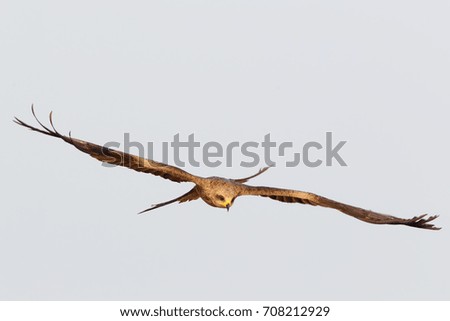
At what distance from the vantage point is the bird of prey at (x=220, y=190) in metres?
15.0

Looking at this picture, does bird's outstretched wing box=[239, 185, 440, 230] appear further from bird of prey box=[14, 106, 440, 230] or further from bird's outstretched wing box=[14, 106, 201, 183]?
bird's outstretched wing box=[14, 106, 201, 183]

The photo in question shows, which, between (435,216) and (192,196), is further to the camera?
(192,196)

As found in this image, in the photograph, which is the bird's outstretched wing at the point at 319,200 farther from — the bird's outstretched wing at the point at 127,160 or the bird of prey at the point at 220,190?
the bird's outstretched wing at the point at 127,160

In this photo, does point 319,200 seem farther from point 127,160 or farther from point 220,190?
point 127,160

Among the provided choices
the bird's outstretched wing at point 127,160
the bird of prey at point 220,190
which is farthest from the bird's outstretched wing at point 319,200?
the bird's outstretched wing at point 127,160

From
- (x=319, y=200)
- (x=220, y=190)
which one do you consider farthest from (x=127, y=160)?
(x=319, y=200)

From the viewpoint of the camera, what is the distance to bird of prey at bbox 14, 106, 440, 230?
49.3ft

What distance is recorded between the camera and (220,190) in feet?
50.8

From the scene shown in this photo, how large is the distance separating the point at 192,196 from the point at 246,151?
107 cm

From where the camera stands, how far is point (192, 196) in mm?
15930

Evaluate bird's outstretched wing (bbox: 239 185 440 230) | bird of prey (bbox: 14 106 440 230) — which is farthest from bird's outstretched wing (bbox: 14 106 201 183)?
bird's outstretched wing (bbox: 239 185 440 230)
